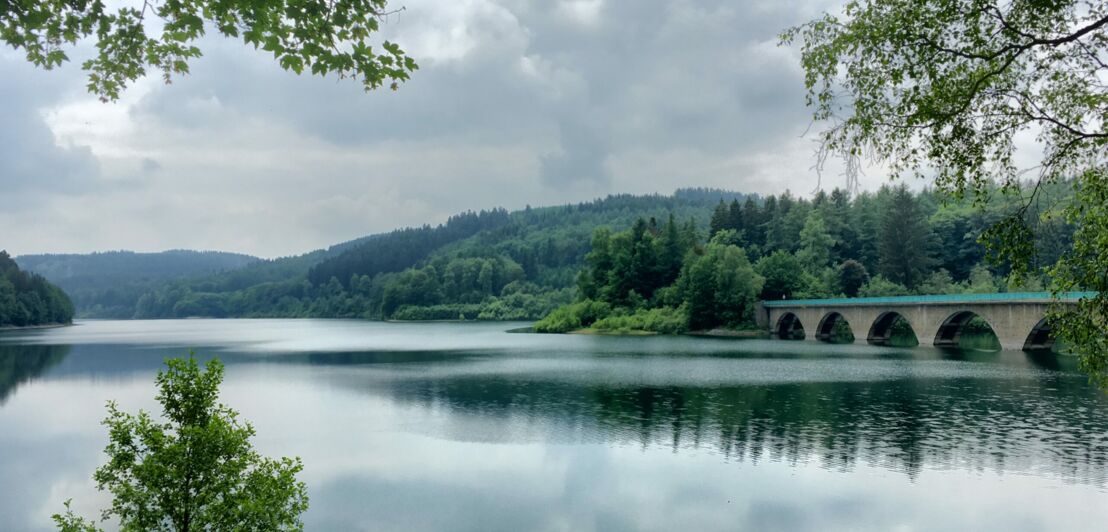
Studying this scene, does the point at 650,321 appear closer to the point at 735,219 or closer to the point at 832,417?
the point at 735,219

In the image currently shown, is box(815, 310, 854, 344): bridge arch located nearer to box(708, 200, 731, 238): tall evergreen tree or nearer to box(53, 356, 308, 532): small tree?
box(708, 200, 731, 238): tall evergreen tree

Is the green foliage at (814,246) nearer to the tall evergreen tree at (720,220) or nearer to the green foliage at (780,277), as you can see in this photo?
the green foliage at (780,277)

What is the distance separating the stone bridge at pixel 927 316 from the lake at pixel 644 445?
11.0 metres

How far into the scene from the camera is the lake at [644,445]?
57.8 feet

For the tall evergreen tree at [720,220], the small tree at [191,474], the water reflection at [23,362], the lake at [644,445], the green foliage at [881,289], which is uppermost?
the tall evergreen tree at [720,220]

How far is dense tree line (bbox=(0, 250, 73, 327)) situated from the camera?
5148 inches

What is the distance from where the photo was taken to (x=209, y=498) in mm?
9367

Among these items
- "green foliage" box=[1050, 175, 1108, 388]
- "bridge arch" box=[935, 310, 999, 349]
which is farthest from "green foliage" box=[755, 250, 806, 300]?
"green foliage" box=[1050, 175, 1108, 388]

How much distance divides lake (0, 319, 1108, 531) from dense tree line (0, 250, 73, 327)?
99.8 meters

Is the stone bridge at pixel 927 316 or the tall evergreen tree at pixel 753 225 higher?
the tall evergreen tree at pixel 753 225

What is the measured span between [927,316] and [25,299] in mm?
148998

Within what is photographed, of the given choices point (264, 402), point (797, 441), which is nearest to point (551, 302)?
point (264, 402)

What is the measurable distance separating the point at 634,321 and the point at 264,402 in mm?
72208

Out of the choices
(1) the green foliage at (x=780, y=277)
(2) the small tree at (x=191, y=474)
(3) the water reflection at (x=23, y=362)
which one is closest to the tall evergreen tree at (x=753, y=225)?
(1) the green foliage at (x=780, y=277)
